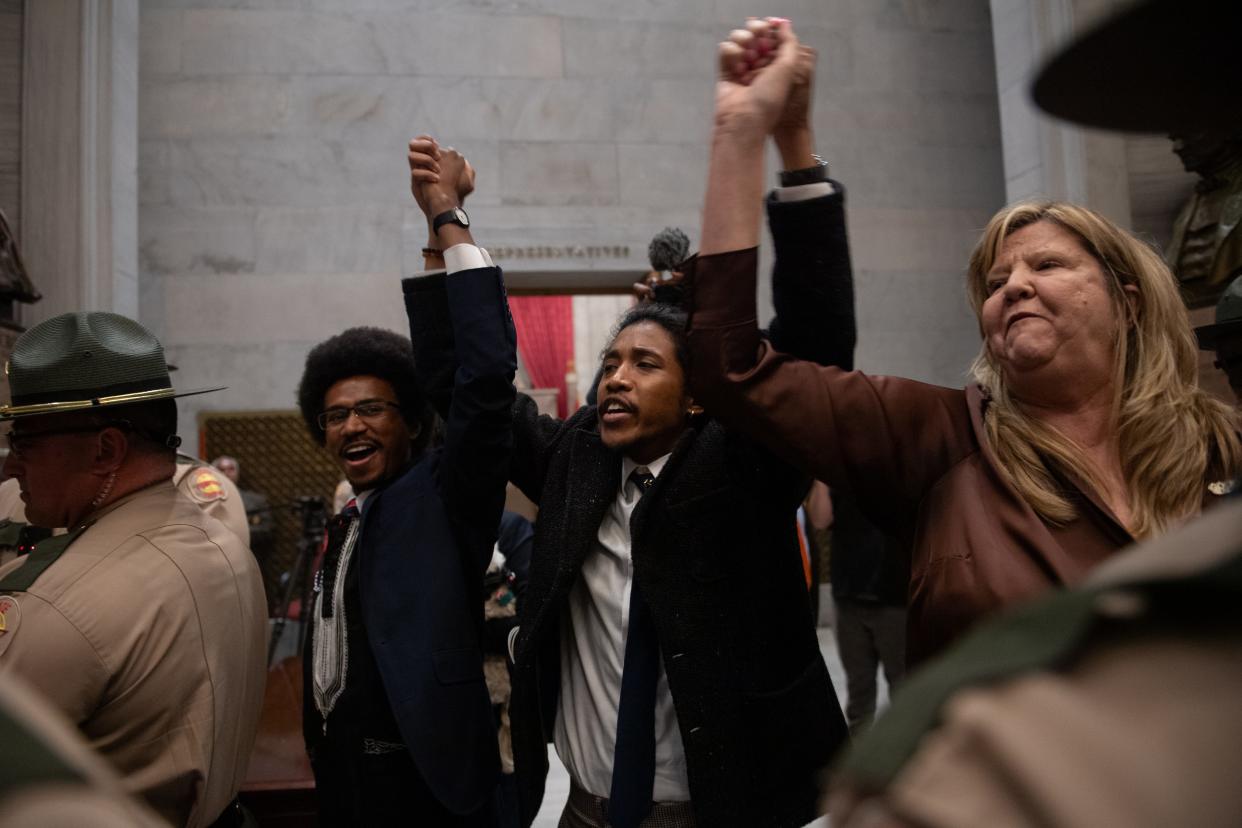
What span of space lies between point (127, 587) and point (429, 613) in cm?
66

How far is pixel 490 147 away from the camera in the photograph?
26.0ft

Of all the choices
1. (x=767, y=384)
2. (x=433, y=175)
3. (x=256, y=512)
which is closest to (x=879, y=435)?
(x=767, y=384)

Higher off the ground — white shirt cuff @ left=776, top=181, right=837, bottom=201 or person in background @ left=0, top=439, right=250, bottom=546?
white shirt cuff @ left=776, top=181, right=837, bottom=201

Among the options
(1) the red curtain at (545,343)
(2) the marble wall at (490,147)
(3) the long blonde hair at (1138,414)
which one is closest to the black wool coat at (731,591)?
(3) the long blonde hair at (1138,414)

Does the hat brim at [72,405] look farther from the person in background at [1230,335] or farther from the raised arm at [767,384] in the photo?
the person in background at [1230,335]

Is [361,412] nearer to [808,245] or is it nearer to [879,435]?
A: [808,245]

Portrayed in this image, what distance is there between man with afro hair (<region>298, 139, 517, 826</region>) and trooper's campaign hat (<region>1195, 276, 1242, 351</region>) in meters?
1.83

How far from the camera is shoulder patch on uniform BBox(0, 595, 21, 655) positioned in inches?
57.9

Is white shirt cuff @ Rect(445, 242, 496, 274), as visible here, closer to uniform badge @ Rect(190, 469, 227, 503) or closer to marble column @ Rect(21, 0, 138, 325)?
uniform badge @ Rect(190, 469, 227, 503)

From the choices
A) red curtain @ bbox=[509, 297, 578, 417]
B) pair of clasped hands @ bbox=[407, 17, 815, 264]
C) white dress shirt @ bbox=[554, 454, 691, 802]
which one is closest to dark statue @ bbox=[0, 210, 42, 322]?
white dress shirt @ bbox=[554, 454, 691, 802]

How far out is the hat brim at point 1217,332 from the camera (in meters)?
2.36

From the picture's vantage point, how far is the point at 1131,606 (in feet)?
1.53

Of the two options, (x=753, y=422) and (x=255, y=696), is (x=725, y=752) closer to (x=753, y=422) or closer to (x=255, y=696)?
(x=753, y=422)

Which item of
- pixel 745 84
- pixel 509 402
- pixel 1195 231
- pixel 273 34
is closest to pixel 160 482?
pixel 509 402
